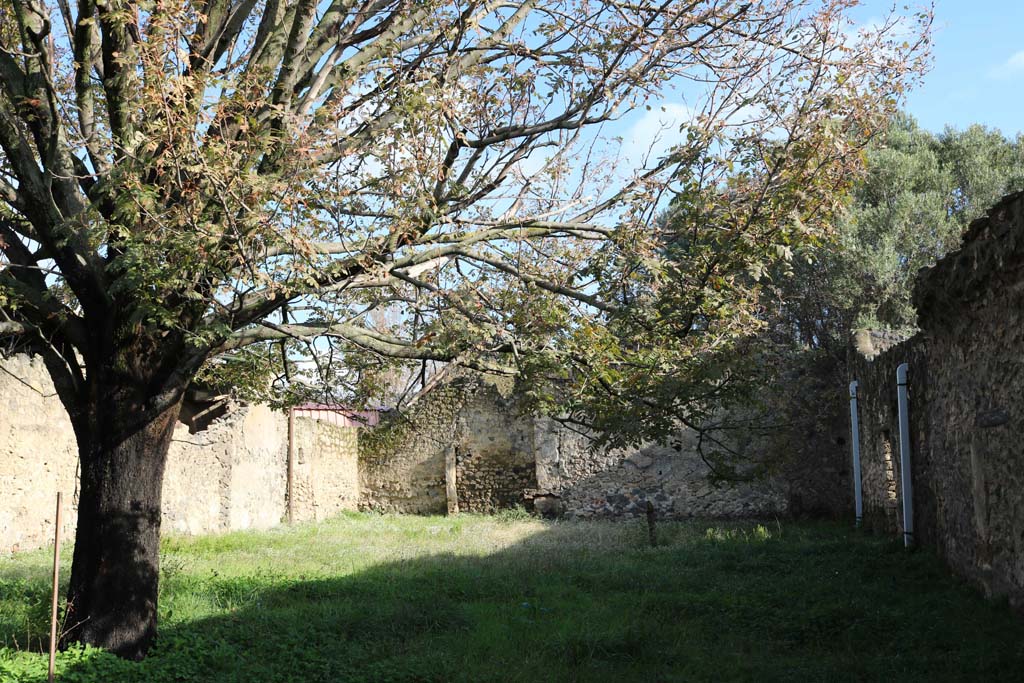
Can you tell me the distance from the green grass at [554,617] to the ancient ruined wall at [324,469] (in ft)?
17.7

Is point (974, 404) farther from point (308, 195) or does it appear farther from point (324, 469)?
point (324, 469)

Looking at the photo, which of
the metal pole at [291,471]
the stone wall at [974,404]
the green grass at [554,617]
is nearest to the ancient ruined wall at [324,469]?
the metal pole at [291,471]

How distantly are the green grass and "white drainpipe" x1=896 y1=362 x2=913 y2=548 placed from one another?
405 mm

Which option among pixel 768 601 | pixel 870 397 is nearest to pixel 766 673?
pixel 768 601

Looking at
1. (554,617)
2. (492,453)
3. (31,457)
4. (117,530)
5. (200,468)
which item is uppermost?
(31,457)

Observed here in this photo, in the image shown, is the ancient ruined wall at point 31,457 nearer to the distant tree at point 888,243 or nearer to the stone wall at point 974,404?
the stone wall at point 974,404

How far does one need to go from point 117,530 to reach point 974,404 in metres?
7.44

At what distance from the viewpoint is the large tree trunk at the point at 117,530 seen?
657cm

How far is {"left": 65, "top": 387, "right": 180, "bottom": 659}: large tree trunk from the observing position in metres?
6.57

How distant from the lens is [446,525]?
1662 centimetres

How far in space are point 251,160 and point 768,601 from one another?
6.40 m

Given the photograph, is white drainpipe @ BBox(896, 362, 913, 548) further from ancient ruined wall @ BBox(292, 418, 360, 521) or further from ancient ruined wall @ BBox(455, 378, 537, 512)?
ancient ruined wall @ BBox(292, 418, 360, 521)

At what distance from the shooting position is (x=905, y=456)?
35.0 ft

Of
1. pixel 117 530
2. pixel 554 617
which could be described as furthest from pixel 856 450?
pixel 117 530
